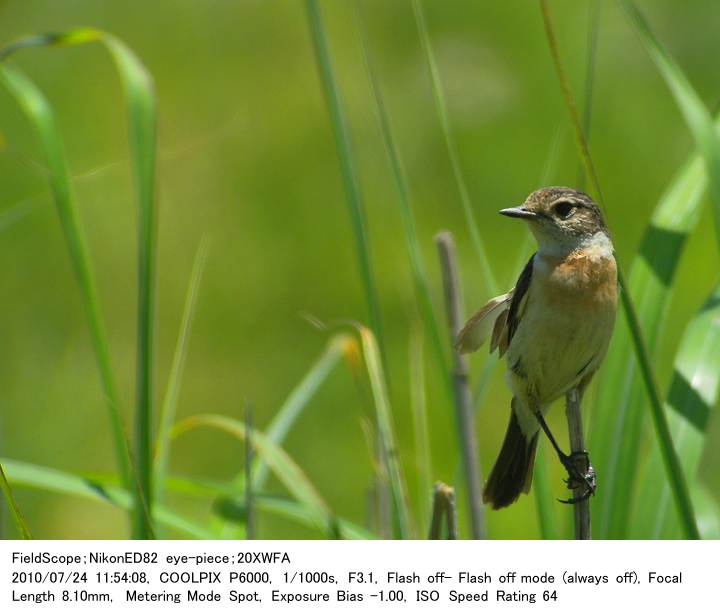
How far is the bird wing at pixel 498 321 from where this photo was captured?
1.53 metres

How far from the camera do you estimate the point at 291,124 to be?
4.81 meters

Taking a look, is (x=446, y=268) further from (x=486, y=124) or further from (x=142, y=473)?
(x=486, y=124)

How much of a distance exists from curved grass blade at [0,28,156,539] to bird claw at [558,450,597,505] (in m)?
0.64

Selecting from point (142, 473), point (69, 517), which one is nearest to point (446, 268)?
point (142, 473)

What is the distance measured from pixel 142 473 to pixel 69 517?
8.72 ft

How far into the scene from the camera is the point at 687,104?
1.36m

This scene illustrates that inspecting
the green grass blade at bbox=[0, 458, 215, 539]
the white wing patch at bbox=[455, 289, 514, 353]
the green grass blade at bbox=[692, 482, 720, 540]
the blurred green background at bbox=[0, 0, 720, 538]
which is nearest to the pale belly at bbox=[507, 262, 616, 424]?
the white wing patch at bbox=[455, 289, 514, 353]

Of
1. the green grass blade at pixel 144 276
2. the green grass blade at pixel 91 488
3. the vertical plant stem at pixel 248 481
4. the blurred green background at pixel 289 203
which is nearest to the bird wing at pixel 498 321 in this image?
the vertical plant stem at pixel 248 481

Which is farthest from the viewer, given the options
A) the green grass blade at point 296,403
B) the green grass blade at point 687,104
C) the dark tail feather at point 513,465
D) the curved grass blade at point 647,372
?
the green grass blade at point 296,403

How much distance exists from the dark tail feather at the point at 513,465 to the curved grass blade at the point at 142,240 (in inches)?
27.3

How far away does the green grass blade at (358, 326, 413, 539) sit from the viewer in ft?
5.30

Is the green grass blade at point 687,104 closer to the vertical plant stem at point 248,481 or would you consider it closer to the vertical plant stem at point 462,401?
the vertical plant stem at point 462,401

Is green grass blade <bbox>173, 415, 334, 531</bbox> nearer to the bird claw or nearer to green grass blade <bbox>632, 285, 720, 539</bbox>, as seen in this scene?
the bird claw

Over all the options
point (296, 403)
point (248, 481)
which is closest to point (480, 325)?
point (248, 481)
